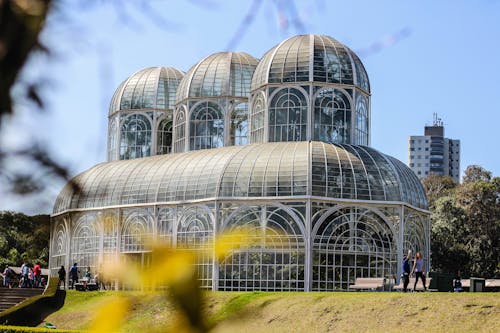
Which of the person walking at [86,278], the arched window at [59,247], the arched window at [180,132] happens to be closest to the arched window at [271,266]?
the person walking at [86,278]

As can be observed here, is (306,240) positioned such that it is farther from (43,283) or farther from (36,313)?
(43,283)

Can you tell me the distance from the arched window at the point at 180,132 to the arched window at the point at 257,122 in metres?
4.67

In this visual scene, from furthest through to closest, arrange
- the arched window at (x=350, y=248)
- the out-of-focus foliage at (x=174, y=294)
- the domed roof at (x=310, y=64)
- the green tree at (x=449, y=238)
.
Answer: the green tree at (x=449, y=238), the domed roof at (x=310, y=64), the arched window at (x=350, y=248), the out-of-focus foliage at (x=174, y=294)

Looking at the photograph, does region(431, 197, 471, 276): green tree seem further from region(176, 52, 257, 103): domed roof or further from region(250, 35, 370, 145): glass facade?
region(176, 52, 257, 103): domed roof

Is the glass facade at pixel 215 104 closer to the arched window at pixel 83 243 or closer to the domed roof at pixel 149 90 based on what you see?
the domed roof at pixel 149 90

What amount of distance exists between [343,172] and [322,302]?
13622 millimetres

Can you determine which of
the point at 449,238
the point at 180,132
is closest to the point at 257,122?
the point at 180,132

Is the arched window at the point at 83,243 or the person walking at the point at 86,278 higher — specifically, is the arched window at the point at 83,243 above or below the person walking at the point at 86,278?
above

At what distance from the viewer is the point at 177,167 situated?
44.3 meters

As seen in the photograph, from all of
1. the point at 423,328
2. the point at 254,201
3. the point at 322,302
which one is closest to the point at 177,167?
the point at 254,201

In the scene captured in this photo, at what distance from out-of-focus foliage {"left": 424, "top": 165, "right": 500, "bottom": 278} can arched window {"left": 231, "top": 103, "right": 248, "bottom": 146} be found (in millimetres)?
15112

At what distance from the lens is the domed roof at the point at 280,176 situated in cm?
4012

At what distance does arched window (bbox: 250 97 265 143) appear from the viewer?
4581cm

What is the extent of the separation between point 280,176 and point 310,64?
7.31 meters
